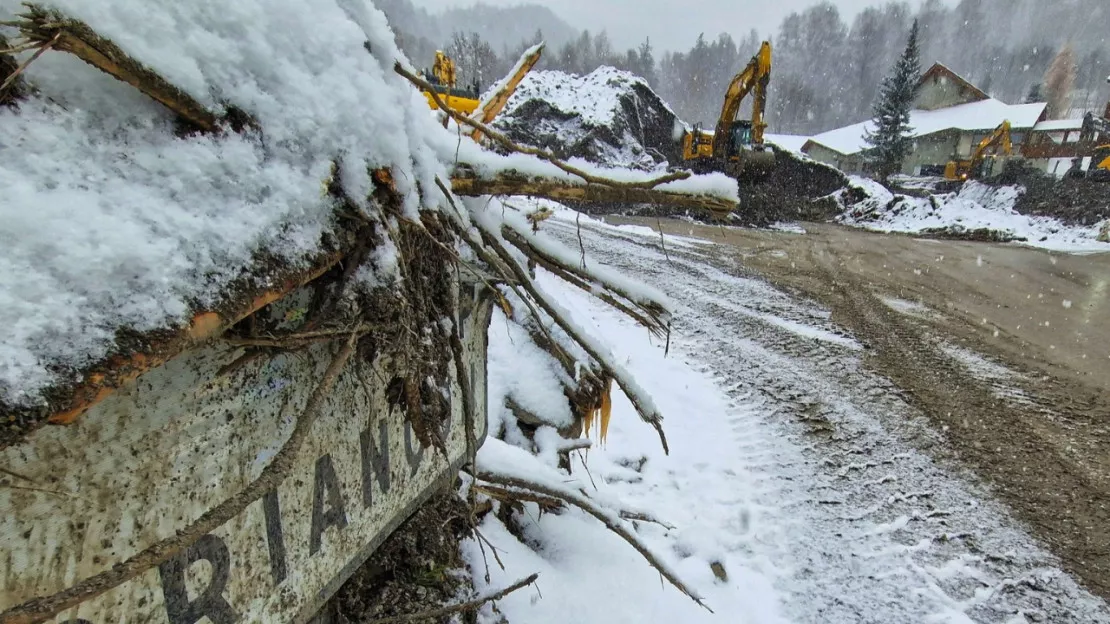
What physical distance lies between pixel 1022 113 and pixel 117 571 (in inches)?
1933

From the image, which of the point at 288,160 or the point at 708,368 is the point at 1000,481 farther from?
the point at 288,160

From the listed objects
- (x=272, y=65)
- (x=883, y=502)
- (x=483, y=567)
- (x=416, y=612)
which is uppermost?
(x=272, y=65)

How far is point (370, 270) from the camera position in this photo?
50.6 inches

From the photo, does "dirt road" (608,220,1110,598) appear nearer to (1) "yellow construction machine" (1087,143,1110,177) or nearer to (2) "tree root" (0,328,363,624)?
(2) "tree root" (0,328,363,624)

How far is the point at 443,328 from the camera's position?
1.62 m

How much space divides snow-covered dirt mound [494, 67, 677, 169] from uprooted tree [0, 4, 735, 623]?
1600cm

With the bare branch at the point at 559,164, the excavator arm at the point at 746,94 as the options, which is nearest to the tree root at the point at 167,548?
the bare branch at the point at 559,164

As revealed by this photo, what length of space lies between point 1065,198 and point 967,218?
4081 mm

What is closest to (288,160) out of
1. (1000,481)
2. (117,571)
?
(117,571)

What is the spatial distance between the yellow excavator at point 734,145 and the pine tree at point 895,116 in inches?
739

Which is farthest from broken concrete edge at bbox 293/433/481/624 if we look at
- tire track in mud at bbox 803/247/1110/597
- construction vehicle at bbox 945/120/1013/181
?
construction vehicle at bbox 945/120/1013/181

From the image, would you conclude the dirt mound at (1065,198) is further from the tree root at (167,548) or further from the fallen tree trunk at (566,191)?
the tree root at (167,548)

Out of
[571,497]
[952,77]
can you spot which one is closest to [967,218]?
[571,497]

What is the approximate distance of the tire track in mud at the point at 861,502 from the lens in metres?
2.95
